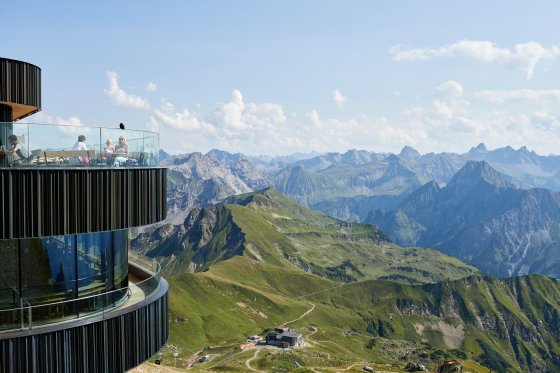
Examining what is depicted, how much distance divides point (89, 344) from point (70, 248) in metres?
3.70

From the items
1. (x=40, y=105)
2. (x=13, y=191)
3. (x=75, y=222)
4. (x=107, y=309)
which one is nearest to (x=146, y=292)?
(x=107, y=309)

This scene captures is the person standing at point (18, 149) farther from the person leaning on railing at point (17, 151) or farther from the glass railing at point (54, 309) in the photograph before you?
the glass railing at point (54, 309)

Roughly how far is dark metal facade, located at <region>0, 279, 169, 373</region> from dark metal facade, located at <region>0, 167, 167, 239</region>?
3.45m

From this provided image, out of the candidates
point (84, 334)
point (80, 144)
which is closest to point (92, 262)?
point (84, 334)

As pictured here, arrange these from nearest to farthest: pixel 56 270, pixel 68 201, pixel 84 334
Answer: pixel 68 201, pixel 84 334, pixel 56 270

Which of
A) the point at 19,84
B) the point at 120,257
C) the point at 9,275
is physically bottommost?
the point at 120,257

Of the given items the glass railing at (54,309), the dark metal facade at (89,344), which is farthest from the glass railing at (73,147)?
the dark metal facade at (89,344)

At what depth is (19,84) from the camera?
2655cm

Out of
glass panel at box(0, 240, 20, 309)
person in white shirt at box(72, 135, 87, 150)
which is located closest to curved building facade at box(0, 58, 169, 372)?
glass panel at box(0, 240, 20, 309)

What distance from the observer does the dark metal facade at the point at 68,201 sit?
19203mm

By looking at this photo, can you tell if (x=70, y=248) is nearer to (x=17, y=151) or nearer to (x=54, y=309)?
(x=54, y=309)

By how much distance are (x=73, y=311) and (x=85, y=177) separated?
5001 mm

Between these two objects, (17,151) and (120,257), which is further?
(120,257)

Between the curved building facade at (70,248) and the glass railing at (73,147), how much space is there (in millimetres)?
39
